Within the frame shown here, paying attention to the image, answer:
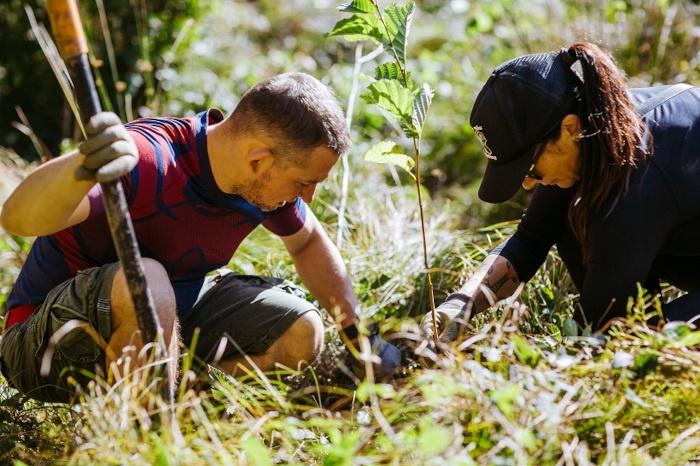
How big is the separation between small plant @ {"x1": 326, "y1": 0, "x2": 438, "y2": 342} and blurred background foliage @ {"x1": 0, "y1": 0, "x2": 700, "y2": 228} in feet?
5.32

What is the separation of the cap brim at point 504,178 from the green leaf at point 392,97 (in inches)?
12.3

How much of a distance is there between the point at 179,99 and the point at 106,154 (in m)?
3.63

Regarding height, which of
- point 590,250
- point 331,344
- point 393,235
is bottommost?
point 331,344

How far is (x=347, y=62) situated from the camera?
6281mm

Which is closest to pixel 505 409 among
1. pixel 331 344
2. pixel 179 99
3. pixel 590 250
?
pixel 590 250

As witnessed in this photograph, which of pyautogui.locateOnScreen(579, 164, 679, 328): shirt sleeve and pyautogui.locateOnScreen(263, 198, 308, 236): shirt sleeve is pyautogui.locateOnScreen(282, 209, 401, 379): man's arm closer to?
pyautogui.locateOnScreen(263, 198, 308, 236): shirt sleeve

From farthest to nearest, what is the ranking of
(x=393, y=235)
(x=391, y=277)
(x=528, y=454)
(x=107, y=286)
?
(x=393, y=235) → (x=391, y=277) → (x=107, y=286) → (x=528, y=454)

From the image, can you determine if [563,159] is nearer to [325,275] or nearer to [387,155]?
[387,155]

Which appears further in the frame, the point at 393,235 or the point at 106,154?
the point at 393,235

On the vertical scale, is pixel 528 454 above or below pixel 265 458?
below

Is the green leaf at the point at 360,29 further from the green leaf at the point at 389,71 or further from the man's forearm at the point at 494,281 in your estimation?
the man's forearm at the point at 494,281

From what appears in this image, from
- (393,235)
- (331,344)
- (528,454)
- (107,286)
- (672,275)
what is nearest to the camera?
(528,454)

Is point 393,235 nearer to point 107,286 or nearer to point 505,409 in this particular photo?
point 107,286

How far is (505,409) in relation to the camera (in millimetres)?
1411
